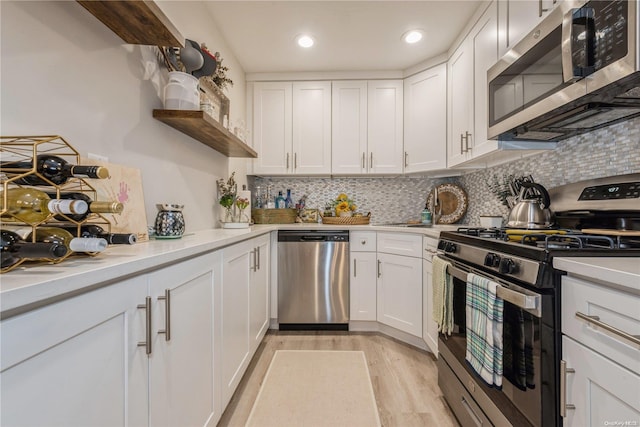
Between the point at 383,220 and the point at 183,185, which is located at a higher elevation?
the point at 183,185

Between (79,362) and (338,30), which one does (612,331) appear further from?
(338,30)

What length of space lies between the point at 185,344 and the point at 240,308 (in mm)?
642

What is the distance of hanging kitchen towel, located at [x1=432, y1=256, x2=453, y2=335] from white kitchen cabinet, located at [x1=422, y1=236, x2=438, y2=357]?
427 mm

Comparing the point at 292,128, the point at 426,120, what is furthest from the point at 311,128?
the point at 426,120

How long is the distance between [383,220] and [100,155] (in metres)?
2.59

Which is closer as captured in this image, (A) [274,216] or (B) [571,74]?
(B) [571,74]

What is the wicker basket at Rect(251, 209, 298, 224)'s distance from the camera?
9.87 ft

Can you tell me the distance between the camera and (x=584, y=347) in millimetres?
792

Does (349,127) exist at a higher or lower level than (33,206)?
higher

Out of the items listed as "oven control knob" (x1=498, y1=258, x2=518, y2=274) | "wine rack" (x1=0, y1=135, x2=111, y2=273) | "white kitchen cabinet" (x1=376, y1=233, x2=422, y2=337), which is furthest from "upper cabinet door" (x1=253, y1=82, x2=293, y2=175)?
"oven control knob" (x1=498, y1=258, x2=518, y2=274)

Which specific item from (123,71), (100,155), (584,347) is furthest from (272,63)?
(584,347)

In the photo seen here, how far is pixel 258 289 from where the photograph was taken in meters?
2.13

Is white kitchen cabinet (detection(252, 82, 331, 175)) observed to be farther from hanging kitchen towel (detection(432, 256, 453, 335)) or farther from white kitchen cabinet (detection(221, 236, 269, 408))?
hanging kitchen towel (detection(432, 256, 453, 335))

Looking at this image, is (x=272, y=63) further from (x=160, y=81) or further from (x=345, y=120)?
(x=160, y=81)
